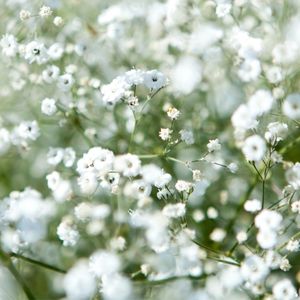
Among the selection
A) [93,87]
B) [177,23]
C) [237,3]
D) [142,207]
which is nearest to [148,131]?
[93,87]

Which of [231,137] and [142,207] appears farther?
[231,137]

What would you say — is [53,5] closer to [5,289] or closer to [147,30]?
[147,30]

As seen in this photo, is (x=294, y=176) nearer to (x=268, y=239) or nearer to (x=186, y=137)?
(x=268, y=239)

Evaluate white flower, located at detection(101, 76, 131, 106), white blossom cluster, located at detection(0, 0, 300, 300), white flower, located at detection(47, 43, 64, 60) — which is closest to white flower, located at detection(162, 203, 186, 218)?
white blossom cluster, located at detection(0, 0, 300, 300)

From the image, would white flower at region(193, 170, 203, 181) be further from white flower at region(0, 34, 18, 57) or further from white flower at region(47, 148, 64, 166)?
white flower at region(0, 34, 18, 57)

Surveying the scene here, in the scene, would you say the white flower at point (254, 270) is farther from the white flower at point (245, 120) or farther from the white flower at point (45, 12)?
the white flower at point (45, 12)

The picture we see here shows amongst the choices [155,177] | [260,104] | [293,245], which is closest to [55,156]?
[155,177]

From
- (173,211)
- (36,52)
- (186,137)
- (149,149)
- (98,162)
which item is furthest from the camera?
(149,149)
